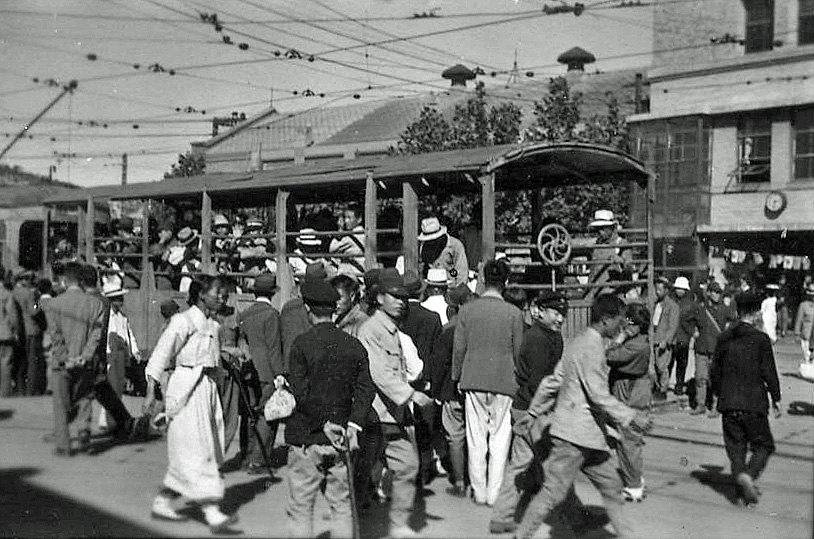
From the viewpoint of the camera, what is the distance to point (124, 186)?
1390cm

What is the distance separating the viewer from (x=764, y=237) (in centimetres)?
2623

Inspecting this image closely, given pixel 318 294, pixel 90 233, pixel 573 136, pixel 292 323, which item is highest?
pixel 573 136

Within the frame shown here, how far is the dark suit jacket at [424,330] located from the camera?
788 centimetres

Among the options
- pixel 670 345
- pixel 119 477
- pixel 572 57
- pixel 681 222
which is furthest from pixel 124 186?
pixel 572 57

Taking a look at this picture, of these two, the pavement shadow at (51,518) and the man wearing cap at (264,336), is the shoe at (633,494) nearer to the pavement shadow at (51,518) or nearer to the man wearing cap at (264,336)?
the man wearing cap at (264,336)

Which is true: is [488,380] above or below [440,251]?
below

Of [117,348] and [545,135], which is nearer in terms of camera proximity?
[117,348]

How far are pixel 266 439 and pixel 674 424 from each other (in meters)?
5.68

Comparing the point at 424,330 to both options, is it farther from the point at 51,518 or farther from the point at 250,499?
the point at 51,518

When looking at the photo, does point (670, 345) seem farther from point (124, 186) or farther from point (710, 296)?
point (124, 186)

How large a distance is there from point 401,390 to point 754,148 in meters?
22.7

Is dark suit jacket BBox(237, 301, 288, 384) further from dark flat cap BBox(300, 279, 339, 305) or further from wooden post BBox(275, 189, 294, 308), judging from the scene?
wooden post BBox(275, 189, 294, 308)

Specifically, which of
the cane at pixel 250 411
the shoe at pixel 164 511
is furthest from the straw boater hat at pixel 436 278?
the shoe at pixel 164 511

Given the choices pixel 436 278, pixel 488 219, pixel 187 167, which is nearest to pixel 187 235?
pixel 436 278
